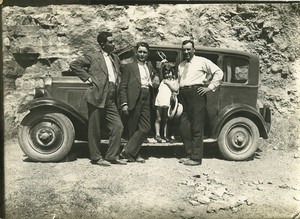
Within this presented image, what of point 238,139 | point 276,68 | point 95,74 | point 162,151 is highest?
point 276,68

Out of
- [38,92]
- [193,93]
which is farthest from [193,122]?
[38,92]

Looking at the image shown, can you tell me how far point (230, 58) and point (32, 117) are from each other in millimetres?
2035

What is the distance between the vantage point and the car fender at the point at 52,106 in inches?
154

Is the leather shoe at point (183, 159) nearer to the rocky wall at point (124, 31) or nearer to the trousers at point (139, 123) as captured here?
the trousers at point (139, 123)

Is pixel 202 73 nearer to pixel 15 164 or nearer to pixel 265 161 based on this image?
pixel 265 161

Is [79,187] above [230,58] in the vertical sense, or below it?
below

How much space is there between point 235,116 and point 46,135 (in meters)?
1.86

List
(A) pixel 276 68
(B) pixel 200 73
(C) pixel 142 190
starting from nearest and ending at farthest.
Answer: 1. (C) pixel 142 190
2. (B) pixel 200 73
3. (A) pixel 276 68

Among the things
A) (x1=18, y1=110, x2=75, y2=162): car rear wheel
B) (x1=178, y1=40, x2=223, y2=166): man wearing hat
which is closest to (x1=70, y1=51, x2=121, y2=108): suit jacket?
(x1=18, y1=110, x2=75, y2=162): car rear wheel

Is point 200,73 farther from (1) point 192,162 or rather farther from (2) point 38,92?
(2) point 38,92

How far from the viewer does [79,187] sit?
393 cm

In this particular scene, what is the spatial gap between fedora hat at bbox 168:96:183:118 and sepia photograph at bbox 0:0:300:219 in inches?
0.4

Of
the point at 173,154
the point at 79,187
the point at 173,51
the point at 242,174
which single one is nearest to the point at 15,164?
the point at 79,187

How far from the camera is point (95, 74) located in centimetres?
395
